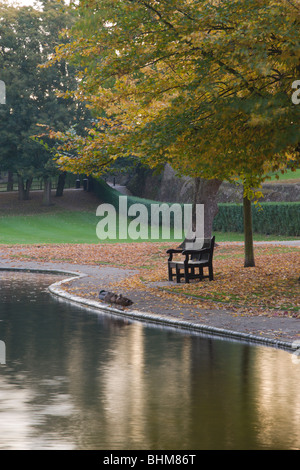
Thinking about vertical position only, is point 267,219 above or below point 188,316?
above

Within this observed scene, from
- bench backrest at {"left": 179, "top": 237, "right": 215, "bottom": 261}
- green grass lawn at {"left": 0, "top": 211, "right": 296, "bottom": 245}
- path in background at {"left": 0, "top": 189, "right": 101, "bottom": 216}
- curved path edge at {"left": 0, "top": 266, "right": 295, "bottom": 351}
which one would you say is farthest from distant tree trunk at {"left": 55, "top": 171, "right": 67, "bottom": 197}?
curved path edge at {"left": 0, "top": 266, "right": 295, "bottom": 351}

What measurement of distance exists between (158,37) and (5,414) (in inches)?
482

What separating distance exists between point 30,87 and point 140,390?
62.5m

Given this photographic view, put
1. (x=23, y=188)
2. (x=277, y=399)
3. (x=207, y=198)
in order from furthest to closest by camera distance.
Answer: (x=23, y=188)
(x=207, y=198)
(x=277, y=399)

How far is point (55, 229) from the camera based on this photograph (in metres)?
56.4

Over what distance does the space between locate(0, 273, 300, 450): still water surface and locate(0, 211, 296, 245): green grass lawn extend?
32.6 metres

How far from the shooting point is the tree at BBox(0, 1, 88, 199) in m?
66.6

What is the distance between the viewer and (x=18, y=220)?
2445 inches

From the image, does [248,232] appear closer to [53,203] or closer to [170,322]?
[170,322]

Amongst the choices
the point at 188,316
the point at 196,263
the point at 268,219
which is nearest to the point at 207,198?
the point at 196,263

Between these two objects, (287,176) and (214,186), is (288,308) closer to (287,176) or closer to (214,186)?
(214,186)

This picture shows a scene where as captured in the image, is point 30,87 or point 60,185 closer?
point 30,87

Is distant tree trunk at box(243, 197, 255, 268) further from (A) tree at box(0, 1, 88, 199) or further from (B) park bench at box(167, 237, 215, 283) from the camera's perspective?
(A) tree at box(0, 1, 88, 199)

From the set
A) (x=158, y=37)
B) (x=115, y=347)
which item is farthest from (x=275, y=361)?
(x=158, y=37)
